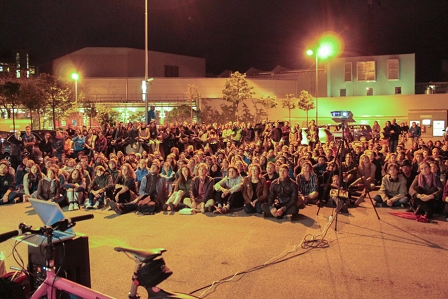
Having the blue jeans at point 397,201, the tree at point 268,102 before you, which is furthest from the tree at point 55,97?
the blue jeans at point 397,201

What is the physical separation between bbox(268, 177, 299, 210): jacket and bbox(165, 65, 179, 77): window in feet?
163

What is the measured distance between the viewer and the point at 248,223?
29.2 ft

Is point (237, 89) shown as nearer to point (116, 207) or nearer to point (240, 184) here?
point (240, 184)

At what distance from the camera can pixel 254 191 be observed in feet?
33.3

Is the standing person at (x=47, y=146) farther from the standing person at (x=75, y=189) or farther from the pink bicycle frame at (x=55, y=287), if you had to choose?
the pink bicycle frame at (x=55, y=287)

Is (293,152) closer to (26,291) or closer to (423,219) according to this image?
A: (423,219)

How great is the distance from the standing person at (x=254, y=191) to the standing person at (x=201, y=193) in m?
0.84

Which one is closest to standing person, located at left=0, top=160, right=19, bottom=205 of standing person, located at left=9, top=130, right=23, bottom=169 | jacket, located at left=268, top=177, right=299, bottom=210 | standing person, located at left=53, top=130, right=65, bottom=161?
standing person, located at left=9, top=130, right=23, bottom=169

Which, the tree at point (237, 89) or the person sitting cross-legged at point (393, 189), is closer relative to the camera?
the person sitting cross-legged at point (393, 189)

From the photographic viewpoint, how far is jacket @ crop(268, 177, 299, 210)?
931 cm

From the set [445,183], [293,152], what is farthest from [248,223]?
[293,152]

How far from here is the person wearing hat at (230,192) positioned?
10.2 m

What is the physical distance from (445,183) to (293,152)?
636 cm

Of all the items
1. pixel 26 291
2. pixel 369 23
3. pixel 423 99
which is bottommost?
pixel 26 291
